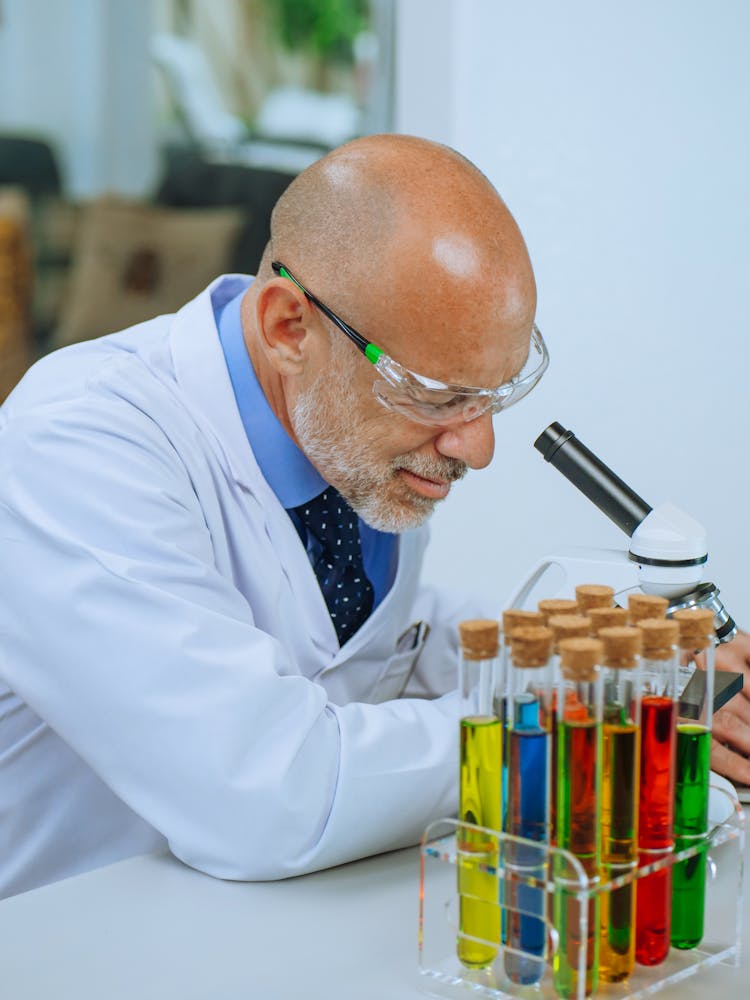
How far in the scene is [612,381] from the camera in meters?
2.18

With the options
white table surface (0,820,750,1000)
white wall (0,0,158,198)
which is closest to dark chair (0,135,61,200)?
white wall (0,0,158,198)

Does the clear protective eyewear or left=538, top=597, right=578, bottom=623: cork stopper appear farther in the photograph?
the clear protective eyewear

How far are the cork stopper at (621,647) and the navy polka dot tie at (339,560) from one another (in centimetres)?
70

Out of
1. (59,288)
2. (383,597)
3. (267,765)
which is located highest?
(267,765)

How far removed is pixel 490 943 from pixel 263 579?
59 centimetres

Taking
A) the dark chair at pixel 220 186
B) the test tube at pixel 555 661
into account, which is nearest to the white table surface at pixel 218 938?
the test tube at pixel 555 661

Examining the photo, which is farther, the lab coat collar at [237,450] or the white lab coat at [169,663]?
the lab coat collar at [237,450]

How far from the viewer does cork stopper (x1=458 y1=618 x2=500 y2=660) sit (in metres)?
0.87

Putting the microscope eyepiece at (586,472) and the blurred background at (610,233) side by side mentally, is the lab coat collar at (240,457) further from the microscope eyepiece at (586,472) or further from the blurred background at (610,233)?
the blurred background at (610,233)

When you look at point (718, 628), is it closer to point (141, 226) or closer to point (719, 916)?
point (719, 916)

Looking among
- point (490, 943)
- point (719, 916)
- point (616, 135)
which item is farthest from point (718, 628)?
point (616, 135)

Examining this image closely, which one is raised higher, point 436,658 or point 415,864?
point 415,864

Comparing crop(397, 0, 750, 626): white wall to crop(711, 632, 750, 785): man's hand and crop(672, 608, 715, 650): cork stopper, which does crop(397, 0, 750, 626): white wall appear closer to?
crop(711, 632, 750, 785): man's hand

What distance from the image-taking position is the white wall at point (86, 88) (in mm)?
4547
